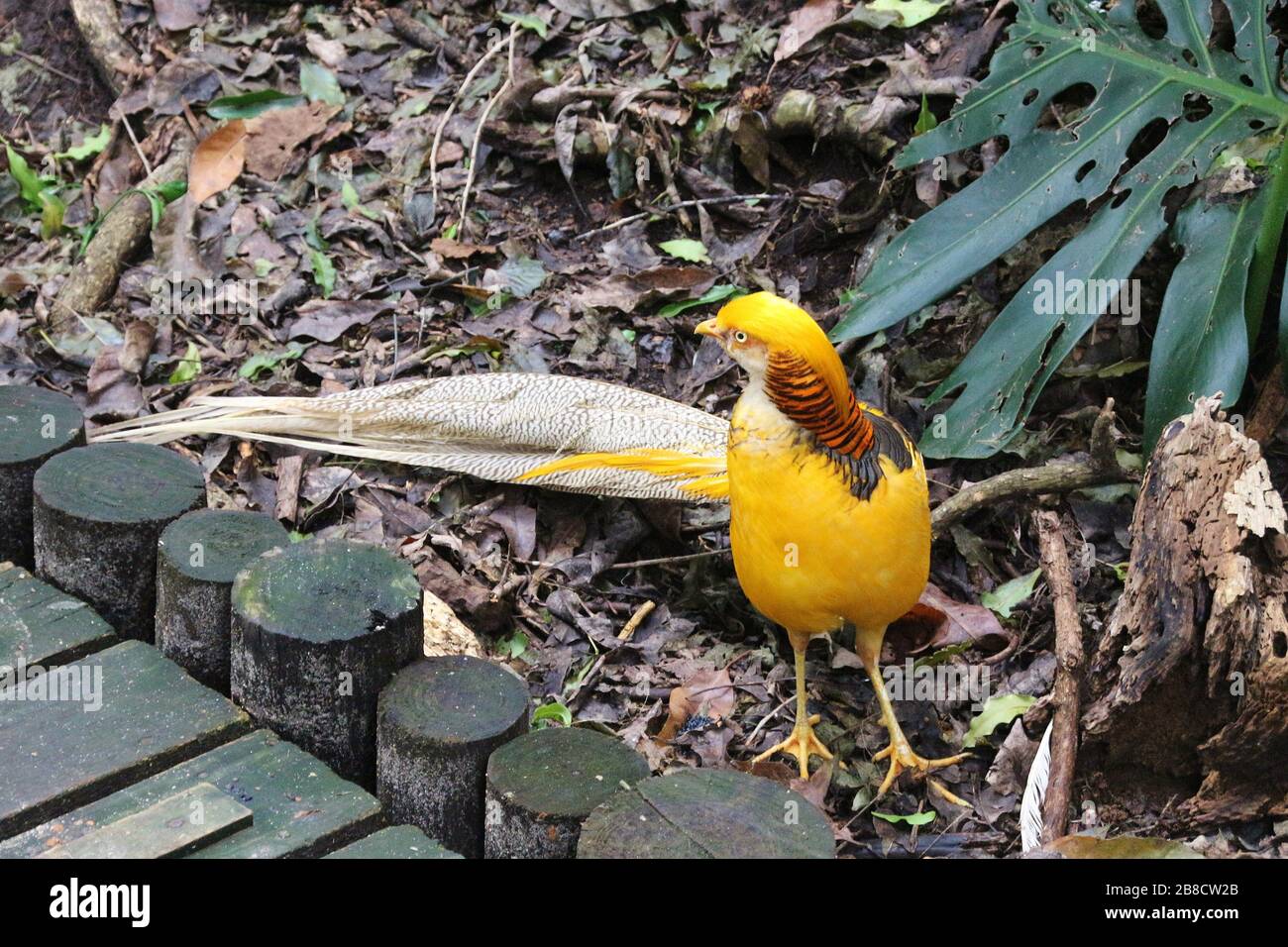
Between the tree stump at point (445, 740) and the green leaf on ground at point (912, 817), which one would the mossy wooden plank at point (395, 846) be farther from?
the green leaf on ground at point (912, 817)

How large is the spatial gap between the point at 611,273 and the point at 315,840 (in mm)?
2668

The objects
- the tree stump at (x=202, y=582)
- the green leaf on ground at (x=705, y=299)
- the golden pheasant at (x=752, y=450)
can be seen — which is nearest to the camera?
the tree stump at (x=202, y=582)

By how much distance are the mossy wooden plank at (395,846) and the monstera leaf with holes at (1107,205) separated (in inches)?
75.3

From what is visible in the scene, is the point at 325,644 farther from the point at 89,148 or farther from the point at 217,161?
the point at 89,148

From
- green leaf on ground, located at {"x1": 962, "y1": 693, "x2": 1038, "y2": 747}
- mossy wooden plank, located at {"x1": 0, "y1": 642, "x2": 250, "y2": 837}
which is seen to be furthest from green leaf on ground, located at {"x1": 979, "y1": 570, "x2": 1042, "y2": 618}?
mossy wooden plank, located at {"x1": 0, "y1": 642, "x2": 250, "y2": 837}

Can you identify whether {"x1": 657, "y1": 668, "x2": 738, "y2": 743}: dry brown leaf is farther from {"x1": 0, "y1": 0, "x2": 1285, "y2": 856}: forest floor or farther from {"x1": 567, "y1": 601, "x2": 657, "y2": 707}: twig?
{"x1": 567, "y1": 601, "x2": 657, "y2": 707}: twig

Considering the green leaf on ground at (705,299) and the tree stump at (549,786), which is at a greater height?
the green leaf on ground at (705,299)

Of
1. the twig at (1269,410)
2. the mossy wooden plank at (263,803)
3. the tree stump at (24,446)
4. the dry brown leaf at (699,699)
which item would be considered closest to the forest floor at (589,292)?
the dry brown leaf at (699,699)

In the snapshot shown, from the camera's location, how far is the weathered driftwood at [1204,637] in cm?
276

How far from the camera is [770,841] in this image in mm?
2217

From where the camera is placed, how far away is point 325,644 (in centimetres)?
267

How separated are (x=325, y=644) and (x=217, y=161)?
305 centimetres

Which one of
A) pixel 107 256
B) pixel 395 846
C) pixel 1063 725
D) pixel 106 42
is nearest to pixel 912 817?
pixel 1063 725

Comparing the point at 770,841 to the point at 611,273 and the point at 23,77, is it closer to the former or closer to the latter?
the point at 611,273
